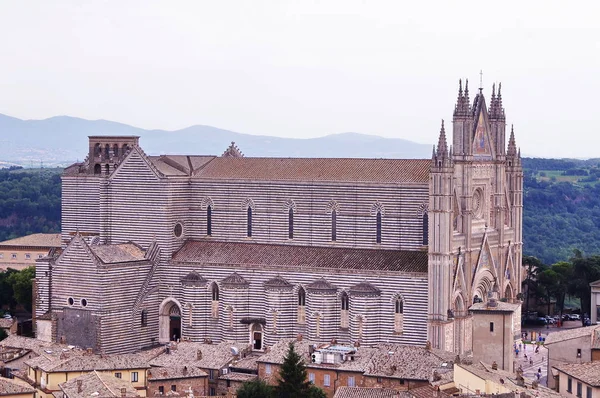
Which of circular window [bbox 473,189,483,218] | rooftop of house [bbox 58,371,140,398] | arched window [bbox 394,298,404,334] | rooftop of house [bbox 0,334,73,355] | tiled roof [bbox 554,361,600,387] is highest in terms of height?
circular window [bbox 473,189,483,218]

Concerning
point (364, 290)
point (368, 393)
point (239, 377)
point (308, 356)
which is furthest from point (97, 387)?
point (364, 290)

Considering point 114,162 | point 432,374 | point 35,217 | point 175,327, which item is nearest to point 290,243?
point 175,327

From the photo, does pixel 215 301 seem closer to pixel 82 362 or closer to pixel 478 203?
pixel 82 362

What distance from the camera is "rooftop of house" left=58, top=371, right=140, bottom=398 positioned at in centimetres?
4542

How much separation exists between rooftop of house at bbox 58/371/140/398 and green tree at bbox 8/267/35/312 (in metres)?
23.0

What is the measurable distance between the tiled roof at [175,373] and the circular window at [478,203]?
16.3 meters

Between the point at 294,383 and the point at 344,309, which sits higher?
the point at 344,309

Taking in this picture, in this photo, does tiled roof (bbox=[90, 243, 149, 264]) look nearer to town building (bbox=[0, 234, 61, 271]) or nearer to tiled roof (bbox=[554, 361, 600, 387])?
town building (bbox=[0, 234, 61, 271])

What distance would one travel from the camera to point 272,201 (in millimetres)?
61594

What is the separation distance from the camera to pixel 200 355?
174ft

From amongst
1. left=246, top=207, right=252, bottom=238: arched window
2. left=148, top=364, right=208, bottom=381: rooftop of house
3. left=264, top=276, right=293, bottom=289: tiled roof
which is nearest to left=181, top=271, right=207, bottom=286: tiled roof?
left=246, top=207, right=252, bottom=238: arched window

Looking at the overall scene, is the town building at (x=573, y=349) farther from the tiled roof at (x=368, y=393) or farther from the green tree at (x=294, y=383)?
the green tree at (x=294, y=383)

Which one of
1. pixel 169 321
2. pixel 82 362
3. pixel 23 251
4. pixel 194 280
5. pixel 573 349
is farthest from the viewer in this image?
pixel 23 251

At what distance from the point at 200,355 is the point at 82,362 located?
16.7 ft
